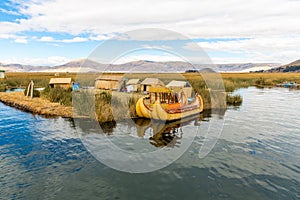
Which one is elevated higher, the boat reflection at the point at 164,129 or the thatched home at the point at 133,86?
the thatched home at the point at 133,86

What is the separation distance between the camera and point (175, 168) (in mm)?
13094

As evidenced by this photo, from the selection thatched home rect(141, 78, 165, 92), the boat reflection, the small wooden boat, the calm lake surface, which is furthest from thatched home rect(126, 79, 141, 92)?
the calm lake surface

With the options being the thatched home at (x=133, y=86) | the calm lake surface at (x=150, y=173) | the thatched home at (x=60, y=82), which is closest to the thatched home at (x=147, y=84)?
the thatched home at (x=133, y=86)

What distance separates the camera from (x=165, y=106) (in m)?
24.7

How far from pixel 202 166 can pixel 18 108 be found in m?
24.9

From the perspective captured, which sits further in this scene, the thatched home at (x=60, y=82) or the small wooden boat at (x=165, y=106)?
the thatched home at (x=60, y=82)

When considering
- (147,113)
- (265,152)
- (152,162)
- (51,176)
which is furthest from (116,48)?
(265,152)

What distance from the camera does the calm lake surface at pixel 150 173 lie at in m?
10.5

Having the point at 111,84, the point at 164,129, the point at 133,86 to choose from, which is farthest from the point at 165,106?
the point at 111,84

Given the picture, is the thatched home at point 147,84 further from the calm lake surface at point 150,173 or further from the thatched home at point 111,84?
the calm lake surface at point 150,173

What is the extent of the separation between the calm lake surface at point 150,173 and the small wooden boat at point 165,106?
265 centimetres

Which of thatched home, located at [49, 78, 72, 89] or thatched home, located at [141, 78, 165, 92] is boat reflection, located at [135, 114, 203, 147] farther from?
thatched home, located at [49, 78, 72, 89]

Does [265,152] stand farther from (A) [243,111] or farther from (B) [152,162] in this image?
(A) [243,111]

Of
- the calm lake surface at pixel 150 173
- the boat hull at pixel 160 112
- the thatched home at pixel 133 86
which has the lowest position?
the calm lake surface at pixel 150 173
